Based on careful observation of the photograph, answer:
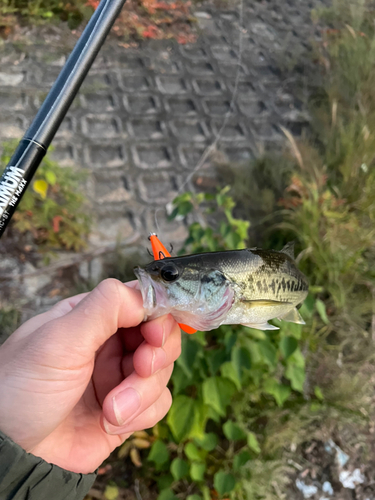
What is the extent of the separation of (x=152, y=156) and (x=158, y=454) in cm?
241

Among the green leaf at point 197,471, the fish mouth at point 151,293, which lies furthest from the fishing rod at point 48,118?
the green leaf at point 197,471

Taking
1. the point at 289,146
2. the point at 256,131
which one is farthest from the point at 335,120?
the point at 256,131

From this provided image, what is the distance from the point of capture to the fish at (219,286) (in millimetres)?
937

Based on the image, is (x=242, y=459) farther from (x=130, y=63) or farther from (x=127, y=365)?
(x=130, y=63)

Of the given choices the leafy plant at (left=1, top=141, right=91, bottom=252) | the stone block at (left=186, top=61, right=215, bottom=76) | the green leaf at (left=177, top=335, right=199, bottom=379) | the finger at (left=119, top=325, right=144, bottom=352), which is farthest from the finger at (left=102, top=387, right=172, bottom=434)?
the stone block at (left=186, top=61, right=215, bottom=76)

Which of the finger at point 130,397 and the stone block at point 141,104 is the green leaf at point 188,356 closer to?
the finger at point 130,397

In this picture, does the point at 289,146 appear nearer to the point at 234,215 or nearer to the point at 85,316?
the point at 234,215

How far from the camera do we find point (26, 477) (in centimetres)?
91

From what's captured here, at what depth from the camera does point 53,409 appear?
99 centimetres

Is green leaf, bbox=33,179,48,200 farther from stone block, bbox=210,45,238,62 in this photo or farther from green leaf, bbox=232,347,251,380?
stone block, bbox=210,45,238,62

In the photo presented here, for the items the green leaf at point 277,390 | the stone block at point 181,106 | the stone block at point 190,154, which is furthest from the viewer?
the stone block at point 181,106

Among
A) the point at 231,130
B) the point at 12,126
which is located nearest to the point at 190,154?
the point at 231,130

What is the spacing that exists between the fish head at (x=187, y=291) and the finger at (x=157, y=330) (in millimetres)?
91

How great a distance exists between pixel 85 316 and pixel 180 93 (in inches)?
130
